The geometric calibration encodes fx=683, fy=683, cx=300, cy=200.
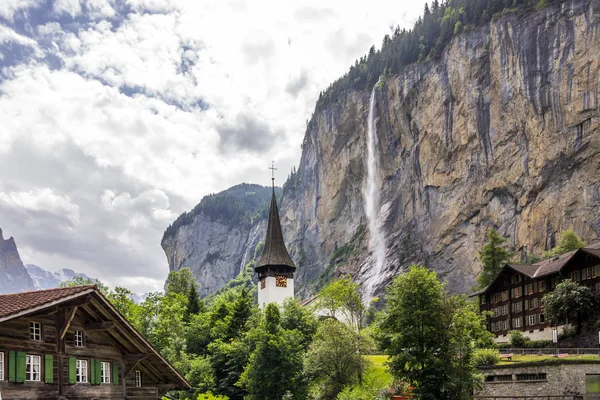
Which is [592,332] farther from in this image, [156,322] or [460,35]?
[460,35]

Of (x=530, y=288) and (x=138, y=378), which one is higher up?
(x=530, y=288)

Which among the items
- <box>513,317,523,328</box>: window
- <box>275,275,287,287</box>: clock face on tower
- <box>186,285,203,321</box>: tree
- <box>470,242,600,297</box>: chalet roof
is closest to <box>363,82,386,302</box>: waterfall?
<box>275,275,287,287</box>: clock face on tower

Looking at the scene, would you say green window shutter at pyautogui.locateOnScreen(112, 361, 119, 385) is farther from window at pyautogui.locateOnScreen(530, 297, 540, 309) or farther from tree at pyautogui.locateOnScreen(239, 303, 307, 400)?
window at pyautogui.locateOnScreen(530, 297, 540, 309)

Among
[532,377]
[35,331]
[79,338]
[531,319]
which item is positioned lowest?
[532,377]

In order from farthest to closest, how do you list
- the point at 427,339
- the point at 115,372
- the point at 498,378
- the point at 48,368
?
the point at 498,378, the point at 427,339, the point at 115,372, the point at 48,368

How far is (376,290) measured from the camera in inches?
5822

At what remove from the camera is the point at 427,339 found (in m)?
42.8

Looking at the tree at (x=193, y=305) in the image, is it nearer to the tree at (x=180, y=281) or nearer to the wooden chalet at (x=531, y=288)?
the tree at (x=180, y=281)

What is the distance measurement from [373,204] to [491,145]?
161ft

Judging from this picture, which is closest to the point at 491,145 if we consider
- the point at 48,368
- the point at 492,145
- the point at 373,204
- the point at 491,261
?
the point at 492,145

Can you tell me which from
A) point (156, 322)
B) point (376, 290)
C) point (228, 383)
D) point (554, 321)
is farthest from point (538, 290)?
point (376, 290)

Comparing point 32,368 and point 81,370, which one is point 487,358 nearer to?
point 81,370

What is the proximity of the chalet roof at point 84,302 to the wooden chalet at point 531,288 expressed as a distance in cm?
5076

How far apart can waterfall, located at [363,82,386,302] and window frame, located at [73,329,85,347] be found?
5197 inches
